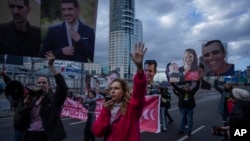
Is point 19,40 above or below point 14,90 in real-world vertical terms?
above

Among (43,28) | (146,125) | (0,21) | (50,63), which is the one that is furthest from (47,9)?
(50,63)

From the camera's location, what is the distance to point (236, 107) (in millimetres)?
4027

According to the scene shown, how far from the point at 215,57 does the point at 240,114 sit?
18.5 ft

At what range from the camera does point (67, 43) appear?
8273 millimetres

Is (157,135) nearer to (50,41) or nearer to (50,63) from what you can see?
(50,41)

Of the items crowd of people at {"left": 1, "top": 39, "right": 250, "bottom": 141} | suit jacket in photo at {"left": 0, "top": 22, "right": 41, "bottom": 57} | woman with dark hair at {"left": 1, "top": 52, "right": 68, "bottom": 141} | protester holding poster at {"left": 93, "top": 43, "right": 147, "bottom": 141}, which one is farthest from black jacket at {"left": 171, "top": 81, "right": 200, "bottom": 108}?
protester holding poster at {"left": 93, "top": 43, "right": 147, "bottom": 141}

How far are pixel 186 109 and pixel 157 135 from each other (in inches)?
52.1

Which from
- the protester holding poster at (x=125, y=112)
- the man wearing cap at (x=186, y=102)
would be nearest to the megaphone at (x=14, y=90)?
the protester holding poster at (x=125, y=112)

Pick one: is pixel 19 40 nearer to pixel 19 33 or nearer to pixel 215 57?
pixel 19 33

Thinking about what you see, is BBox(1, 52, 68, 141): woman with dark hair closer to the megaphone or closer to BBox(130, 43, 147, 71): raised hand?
the megaphone

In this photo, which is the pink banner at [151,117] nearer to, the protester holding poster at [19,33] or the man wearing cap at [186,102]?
the protester holding poster at [19,33]

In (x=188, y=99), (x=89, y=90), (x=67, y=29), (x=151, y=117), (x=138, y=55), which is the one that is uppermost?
(x=67, y=29)

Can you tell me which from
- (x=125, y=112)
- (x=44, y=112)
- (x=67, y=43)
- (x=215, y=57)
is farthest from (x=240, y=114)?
(x=215, y=57)

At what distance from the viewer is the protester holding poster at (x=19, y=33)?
23.8ft
